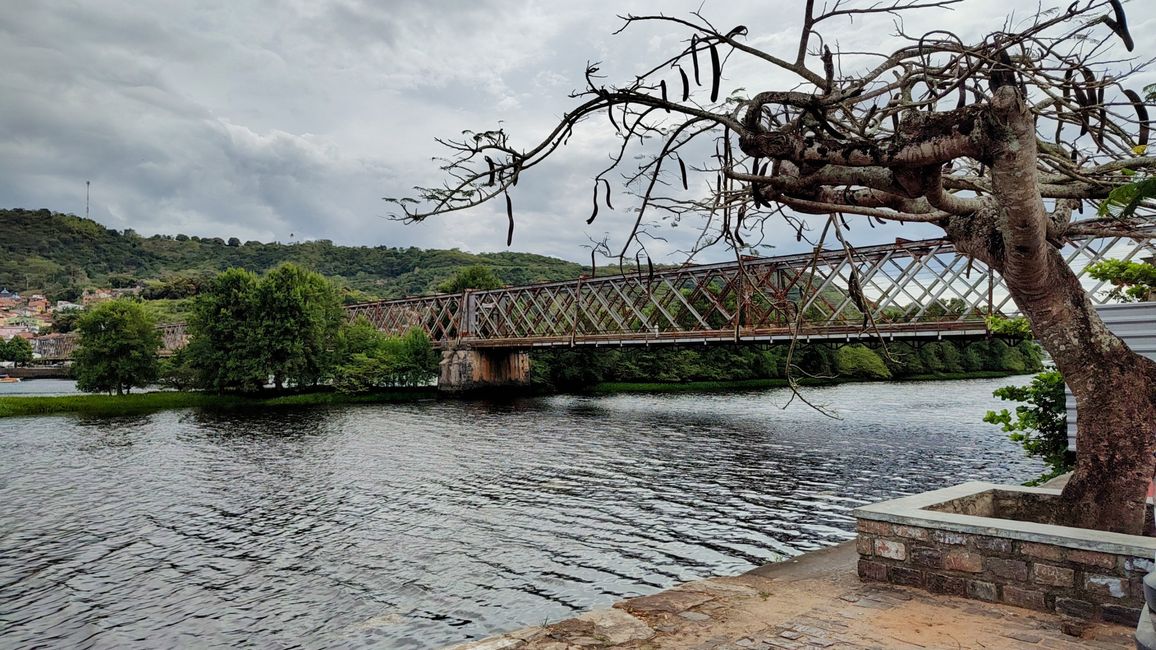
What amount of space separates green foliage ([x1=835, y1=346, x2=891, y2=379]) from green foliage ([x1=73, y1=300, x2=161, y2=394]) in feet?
233

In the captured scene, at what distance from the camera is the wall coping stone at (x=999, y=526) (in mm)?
6105

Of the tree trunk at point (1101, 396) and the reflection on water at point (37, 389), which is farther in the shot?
the reflection on water at point (37, 389)

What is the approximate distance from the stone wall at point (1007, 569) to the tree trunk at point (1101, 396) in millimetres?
921

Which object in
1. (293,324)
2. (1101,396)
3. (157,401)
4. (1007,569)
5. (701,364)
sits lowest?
(157,401)

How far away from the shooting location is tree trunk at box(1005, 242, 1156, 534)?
678 cm

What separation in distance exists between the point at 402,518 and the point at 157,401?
4630 cm

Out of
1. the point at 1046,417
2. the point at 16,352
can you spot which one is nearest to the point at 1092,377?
the point at 1046,417

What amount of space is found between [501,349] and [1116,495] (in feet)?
224

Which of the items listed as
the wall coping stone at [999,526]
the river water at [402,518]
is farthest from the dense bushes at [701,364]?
the wall coping stone at [999,526]

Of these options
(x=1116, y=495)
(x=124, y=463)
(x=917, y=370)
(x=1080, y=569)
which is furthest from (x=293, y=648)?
(x=917, y=370)

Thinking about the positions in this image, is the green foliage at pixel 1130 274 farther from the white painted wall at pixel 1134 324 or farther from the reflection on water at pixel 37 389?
the reflection on water at pixel 37 389

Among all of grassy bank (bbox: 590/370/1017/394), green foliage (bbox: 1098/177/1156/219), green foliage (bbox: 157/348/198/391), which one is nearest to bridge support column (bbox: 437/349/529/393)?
grassy bank (bbox: 590/370/1017/394)

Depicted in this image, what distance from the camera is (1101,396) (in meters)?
6.87

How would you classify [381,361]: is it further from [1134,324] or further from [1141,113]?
[1141,113]
